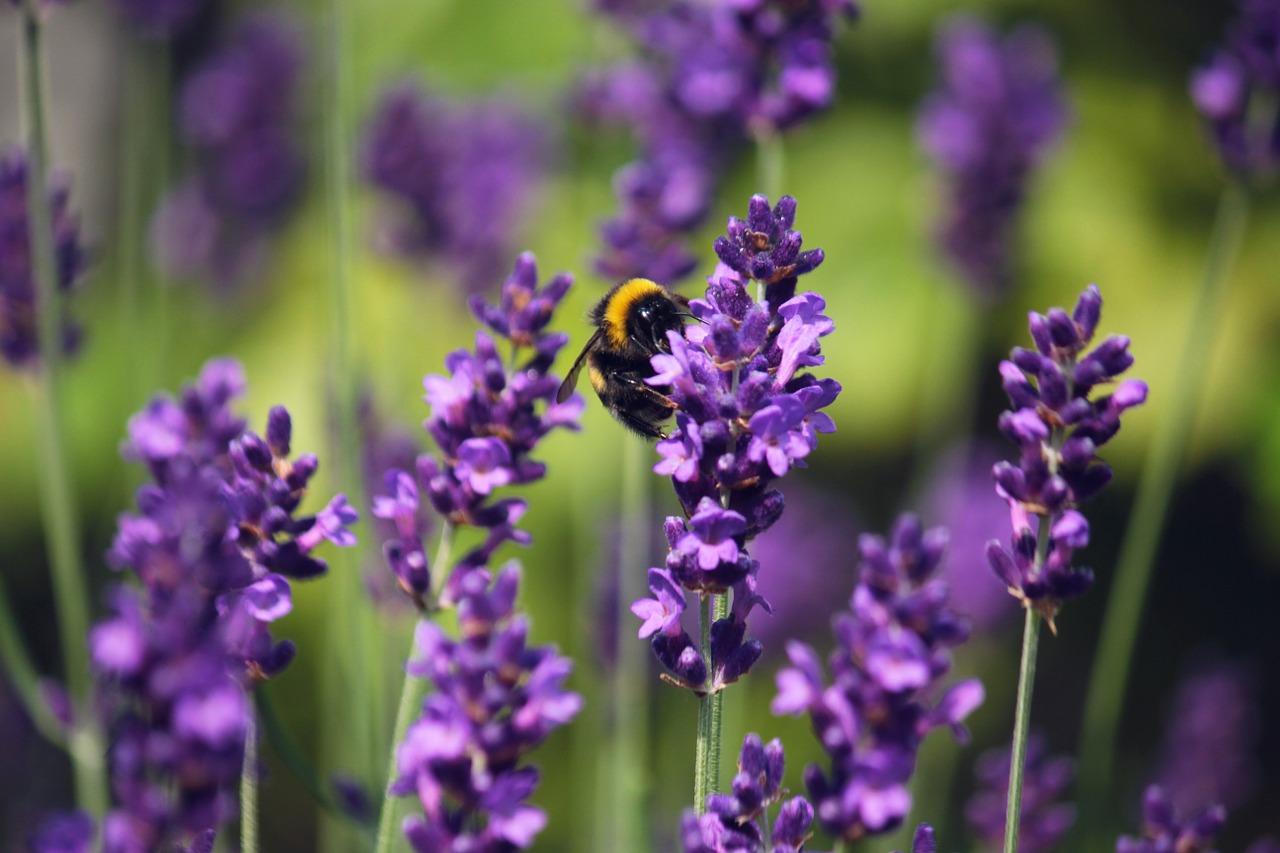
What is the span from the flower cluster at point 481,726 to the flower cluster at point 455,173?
6.09ft

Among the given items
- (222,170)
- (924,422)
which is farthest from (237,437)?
(924,422)

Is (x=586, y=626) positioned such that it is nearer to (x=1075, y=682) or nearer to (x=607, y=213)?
(x=607, y=213)

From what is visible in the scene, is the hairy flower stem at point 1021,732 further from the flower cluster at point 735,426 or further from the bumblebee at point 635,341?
the bumblebee at point 635,341

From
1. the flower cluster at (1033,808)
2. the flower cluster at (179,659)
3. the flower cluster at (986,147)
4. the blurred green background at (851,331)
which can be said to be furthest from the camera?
the blurred green background at (851,331)

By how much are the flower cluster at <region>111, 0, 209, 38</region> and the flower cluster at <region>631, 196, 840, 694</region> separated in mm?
2135

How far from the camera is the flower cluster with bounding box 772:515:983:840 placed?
3.15 ft

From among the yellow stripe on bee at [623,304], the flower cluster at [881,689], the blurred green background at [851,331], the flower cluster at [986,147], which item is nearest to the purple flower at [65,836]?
the flower cluster at [881,689]

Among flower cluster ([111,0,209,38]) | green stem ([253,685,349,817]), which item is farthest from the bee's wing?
flower cluster ([111,0,209,38])

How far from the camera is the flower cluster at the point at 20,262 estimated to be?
1915 mm

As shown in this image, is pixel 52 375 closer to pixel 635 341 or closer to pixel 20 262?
pixel 20 262

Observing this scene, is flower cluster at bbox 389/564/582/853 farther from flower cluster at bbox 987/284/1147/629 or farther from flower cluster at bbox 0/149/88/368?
flower cluster at bbox 0/149/88/368

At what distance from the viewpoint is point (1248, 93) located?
2.13m

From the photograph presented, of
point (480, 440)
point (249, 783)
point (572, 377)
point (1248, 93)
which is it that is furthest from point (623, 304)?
point (1248, 93)

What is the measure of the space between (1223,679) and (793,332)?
1.64m
